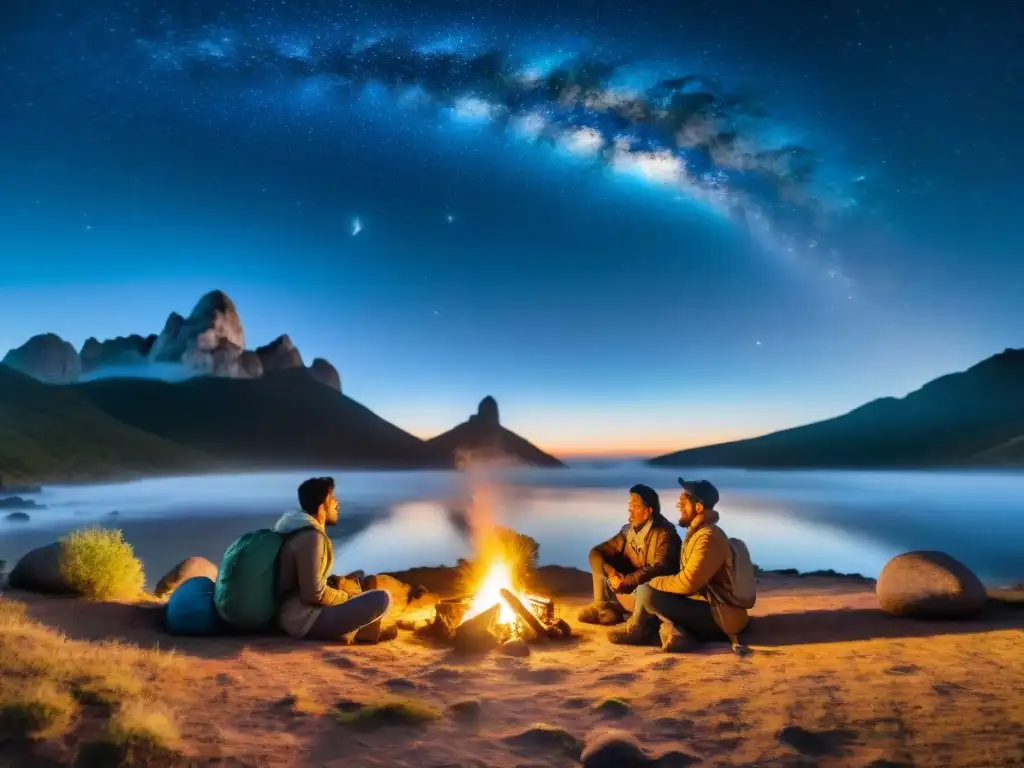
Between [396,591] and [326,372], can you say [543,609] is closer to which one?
[396,591]

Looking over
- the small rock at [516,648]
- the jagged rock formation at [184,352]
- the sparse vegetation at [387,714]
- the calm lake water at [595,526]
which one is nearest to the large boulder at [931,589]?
the small rock at [516,648]

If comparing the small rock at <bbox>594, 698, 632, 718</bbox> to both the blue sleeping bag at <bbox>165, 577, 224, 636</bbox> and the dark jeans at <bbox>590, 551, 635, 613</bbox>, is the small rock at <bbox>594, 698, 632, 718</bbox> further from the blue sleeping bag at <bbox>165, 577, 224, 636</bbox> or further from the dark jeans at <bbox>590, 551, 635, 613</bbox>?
the blue sleeping bag at <bbox>165, 577, 224, 636</bbox>

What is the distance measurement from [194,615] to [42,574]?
12.2 ft

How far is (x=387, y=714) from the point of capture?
5789 mm

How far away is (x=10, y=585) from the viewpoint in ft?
35.3

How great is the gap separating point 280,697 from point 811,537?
37.5 metres

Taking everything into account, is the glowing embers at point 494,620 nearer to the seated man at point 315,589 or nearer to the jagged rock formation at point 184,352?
the seated man at point 315,589

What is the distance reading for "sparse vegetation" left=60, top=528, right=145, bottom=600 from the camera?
1023cm

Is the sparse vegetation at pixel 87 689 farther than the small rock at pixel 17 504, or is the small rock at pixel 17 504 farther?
the small rock at pixel 17 504

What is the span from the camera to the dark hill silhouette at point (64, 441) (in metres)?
79.4

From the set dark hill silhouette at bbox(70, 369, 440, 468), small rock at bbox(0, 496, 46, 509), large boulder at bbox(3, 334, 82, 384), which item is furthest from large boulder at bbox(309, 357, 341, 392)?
small rock at bbox(0, 496, 46, 509)

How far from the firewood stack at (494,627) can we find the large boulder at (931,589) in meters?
4.60

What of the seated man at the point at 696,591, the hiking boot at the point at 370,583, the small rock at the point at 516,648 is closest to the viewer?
the seated man at the point at 696,591

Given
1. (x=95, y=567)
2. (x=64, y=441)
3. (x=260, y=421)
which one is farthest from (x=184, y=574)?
(x=260, y=421)
